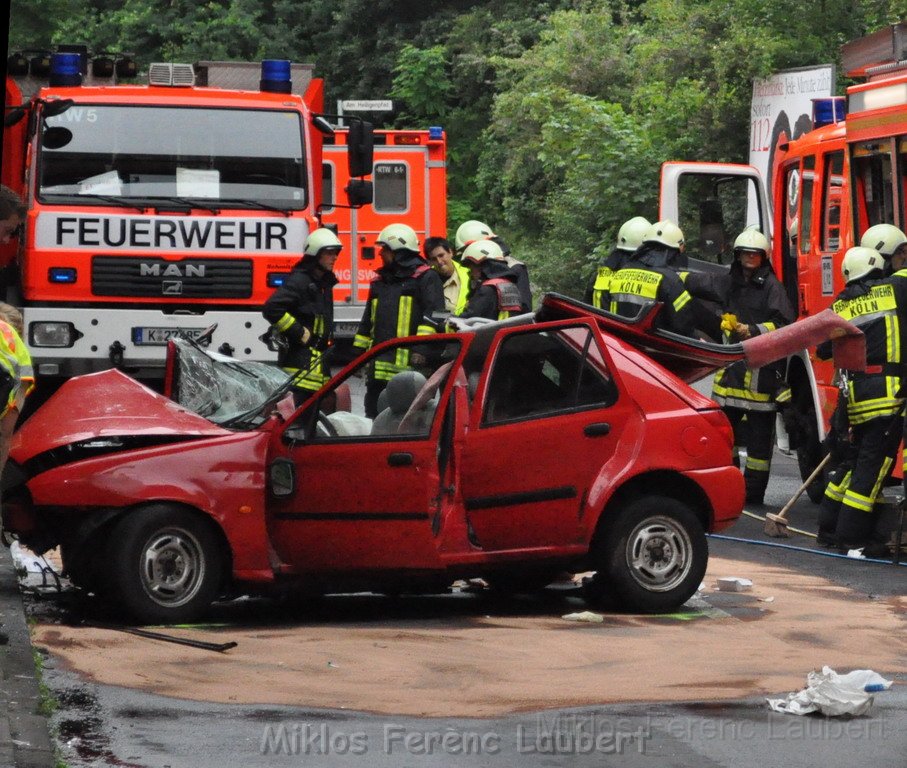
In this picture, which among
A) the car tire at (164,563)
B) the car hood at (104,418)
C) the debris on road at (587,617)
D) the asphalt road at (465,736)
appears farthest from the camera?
the debris on road at (587,617)

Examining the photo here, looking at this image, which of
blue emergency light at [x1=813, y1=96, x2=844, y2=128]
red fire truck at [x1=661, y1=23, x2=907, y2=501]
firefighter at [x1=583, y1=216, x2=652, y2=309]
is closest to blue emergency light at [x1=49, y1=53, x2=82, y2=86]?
firefighter at [x1=583, y1=216, x2=652, y2=309]

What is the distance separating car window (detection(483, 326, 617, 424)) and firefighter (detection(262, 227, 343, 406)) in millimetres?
3641

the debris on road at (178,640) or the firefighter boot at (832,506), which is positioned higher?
the firefighter boot at (832,506)

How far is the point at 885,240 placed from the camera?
11352 millimetres

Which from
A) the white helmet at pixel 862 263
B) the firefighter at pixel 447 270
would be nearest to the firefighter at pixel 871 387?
the white helmet at pixel 862 263

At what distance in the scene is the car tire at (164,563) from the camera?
8.23m

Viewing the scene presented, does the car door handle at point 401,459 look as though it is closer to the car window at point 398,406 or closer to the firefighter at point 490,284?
the car window at point 398,406

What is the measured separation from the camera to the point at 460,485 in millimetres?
8594

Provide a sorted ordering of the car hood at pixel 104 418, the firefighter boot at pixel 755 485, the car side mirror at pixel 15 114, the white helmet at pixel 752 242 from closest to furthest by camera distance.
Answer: the car hood at pixel 104 418 < the white helmet at pixel 752 242 < the firefighter boot at pixel 755 485 < the car side mirror at pixel 15 114

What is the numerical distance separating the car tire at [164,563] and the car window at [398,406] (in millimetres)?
701

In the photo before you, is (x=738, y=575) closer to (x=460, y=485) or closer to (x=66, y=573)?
(x=460, y=485)

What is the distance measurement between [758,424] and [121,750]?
781 cm

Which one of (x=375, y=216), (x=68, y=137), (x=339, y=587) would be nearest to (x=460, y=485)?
(x=339, y=587)

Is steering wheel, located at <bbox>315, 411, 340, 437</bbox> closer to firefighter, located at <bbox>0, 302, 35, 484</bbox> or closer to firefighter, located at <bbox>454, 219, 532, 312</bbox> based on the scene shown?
firefighter, located at <bbox>0, 302, 35, 484</bbox>
